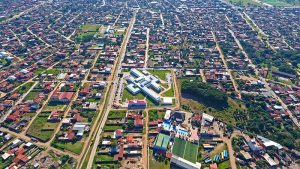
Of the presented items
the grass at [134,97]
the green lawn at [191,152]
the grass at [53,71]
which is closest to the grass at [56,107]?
the grass at [134,97]

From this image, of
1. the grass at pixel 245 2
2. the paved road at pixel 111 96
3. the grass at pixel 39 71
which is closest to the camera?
the paved road at pixel 111 96

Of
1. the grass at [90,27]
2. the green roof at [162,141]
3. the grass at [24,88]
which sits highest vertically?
the grass at [90,27]

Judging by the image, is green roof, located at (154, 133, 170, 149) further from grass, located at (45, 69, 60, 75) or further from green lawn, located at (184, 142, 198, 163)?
grass, located at (45, 69, 60, 75)

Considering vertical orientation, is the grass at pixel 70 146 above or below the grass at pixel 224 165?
above

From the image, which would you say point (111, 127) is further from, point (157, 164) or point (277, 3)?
point (277, 3)

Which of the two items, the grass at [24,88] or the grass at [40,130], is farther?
the grass at [24,88]

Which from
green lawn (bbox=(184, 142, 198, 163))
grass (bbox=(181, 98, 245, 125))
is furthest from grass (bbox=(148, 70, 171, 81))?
green lawn (bbox=(184, 142, 198, 163))

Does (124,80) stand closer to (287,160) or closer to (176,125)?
(176,125)

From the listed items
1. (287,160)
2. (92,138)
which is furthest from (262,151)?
(92,138)

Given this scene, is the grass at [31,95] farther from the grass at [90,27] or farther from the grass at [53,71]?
the grass at [90,27]
